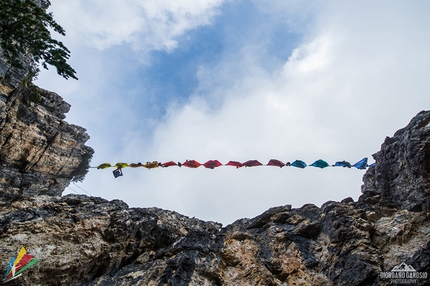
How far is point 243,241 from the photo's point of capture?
45.0ft

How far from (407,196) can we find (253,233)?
8664 millimetres

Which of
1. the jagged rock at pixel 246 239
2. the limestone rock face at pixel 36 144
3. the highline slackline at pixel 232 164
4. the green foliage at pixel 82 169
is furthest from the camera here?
the green foliage at pixel 82 169

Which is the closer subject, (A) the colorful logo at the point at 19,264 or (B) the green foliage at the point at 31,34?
(A) the colorful logo at the point at 19,264

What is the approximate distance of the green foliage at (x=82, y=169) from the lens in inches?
1167

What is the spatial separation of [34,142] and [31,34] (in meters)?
15.4

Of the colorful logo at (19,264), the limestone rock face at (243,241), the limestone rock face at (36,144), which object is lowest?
the colorful logo at (19,264)

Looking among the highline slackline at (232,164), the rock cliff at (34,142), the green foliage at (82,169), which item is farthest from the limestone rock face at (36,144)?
the highline slackline at (232,164)

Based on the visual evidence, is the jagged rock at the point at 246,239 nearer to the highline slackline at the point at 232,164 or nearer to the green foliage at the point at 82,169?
the highline slackline at the point at 232,164

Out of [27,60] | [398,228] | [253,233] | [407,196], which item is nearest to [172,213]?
[253,233]

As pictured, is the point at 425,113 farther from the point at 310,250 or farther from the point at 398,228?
the point at 310,250

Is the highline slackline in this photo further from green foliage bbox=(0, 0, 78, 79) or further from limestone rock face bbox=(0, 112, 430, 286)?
green foliage bbox=(0, 0, 78, 79)

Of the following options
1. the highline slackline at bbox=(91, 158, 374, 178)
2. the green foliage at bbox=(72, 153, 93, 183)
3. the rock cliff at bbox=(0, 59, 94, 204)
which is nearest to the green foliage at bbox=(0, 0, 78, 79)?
the highline slackline at bbox=(91, 158, 374, 178)

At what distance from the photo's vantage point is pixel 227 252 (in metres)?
12.6

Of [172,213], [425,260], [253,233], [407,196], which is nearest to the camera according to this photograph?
[425,260]
